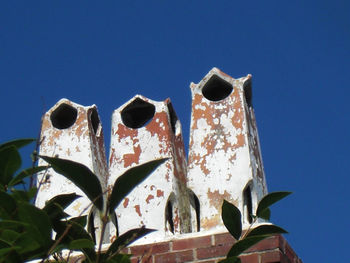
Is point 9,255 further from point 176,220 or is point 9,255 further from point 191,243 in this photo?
point 176,220

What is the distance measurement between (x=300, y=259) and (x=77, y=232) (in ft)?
6.68

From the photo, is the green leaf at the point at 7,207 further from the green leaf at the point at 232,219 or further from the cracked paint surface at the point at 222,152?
the cracked paint surface at the point at 222,152

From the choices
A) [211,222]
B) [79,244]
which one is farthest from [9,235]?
[211,222]

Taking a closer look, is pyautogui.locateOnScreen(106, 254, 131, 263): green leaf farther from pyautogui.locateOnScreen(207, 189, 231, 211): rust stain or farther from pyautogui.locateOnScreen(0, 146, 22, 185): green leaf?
pyautogui.locateOnScreen(207, 189, 231, 211): rust stain

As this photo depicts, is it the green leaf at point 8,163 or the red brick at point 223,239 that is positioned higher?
the green leaf at point 8,163

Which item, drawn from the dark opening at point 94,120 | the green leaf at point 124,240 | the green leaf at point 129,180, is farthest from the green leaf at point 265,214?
the dark opening at point 94,120

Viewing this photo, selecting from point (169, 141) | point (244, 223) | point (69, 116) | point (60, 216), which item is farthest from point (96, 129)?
point (60, 216)

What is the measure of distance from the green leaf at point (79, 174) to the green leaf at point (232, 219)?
1.40ft

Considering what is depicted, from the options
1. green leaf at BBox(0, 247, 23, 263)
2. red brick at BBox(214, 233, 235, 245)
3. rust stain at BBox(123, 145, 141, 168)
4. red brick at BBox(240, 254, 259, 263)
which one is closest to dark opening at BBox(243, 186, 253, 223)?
red brick at BBox(214, 233, 235, 245)

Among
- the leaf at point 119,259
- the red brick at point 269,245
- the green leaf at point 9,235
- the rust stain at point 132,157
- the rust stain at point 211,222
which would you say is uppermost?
the rust stain at point 132,157

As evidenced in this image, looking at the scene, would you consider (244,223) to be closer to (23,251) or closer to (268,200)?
(268,200)

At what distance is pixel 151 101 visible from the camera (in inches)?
174

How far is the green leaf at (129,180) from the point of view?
1.95 meters

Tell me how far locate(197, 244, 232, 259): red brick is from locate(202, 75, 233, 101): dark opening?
106 centimetres
